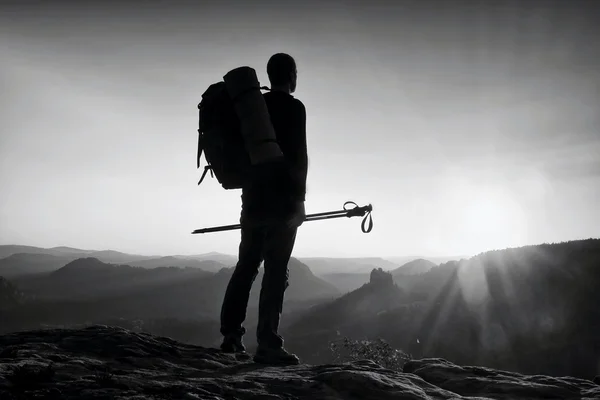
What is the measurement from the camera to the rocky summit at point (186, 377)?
3.29m

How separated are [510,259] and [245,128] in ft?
419

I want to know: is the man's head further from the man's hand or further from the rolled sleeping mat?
the man's hand

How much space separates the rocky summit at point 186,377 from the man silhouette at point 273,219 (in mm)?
675

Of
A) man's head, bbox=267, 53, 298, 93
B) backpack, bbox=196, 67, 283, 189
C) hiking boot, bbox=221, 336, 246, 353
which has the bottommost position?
hiking boot, bbox=221, 336, 246, 353

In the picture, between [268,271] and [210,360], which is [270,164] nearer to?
[268,271]

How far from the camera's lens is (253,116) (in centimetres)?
554

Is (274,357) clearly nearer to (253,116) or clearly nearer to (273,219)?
(273,219)

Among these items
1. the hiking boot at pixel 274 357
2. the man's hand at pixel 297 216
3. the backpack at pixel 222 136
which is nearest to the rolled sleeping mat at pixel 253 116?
the backpack at pixel 222 136

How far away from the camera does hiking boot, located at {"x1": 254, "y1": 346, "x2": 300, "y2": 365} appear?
5.47 metres

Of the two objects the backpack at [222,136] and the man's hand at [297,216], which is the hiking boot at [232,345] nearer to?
the man's hand at [297,216]

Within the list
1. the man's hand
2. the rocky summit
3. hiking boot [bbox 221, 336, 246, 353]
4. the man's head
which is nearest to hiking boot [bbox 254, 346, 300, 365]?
the rocky summit

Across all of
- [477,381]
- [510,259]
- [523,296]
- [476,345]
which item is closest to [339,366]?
[477,381]

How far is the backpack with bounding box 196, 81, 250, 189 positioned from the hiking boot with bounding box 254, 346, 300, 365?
2607 mm

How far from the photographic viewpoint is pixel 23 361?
3.69 m
